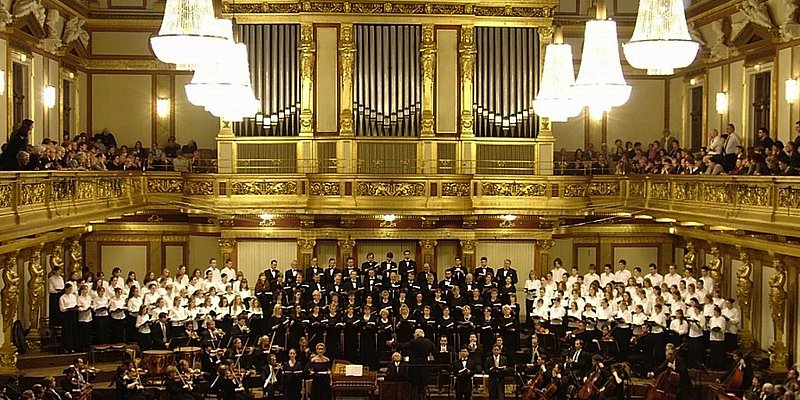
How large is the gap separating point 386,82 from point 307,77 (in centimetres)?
154

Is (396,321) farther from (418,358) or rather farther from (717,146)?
(717,146)

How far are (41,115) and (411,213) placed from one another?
7.06m

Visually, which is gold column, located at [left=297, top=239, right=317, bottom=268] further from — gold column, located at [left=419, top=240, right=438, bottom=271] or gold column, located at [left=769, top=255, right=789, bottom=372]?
gold column, located at [left=769, top=255, right=789, bottom=372]

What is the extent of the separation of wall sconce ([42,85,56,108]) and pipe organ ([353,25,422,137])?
18.7 feet

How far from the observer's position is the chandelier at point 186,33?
8.91 m

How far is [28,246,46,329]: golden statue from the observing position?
18109mm

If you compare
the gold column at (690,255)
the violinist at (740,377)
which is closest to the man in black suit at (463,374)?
the violinist at (740,377)

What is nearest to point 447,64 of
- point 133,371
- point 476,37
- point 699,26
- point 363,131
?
point 476,37

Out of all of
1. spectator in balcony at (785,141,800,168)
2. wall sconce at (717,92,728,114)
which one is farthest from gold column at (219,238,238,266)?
spectator in balcony at (785,141,800,168)

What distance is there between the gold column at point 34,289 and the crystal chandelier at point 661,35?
12552 millimetres

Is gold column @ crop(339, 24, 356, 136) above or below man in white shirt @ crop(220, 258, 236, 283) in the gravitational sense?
above

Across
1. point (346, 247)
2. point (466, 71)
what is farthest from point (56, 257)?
point (466, 71)

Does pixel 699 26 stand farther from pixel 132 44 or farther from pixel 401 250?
pixel 132 44

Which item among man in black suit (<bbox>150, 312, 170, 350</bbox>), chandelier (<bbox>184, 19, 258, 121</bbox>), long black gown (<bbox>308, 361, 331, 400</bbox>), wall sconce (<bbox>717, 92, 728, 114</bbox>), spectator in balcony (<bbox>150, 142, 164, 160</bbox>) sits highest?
wall sconce (<bbox>717, 92, 728, 114</bbox>)
